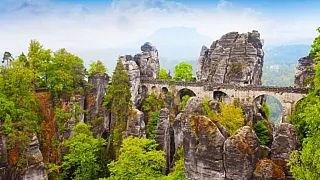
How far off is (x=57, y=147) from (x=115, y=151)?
18.0 ft

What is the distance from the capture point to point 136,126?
142 feet

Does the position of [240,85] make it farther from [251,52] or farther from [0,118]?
[0,118]

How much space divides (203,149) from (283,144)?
437 cm

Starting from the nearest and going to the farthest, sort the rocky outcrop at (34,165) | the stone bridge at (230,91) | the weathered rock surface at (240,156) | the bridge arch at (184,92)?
the weathered rock surface at (240,156) → the rocky outcrop at (34,165) → the stone bridge at (230,91) → the bridge arch at (184,92)

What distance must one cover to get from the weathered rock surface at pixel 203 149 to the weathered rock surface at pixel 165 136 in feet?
47.9

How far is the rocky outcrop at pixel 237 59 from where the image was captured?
54.3m

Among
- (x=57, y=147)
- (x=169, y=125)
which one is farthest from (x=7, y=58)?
(x=169, y=125)

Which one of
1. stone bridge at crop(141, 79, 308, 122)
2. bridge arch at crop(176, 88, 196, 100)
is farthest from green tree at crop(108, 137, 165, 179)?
bridge arch at crop(176, 88, 196, 100)

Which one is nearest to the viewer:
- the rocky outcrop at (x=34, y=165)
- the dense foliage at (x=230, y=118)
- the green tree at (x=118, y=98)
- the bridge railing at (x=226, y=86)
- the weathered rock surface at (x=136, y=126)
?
the dense foliage at (x=230, y=118)

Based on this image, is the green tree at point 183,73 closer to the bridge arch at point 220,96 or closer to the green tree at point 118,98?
the bridge arch at point 220,96

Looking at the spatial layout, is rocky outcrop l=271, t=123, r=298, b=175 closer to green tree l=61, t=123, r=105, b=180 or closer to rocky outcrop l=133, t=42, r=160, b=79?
green tree l=61, t=123, r=105, b=180

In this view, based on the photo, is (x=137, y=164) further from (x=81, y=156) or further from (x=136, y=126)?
(x=136, y=126)

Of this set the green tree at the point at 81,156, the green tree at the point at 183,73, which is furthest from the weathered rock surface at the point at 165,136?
the green tree at the point at 183,73

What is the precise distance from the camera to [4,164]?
A: 112ft
